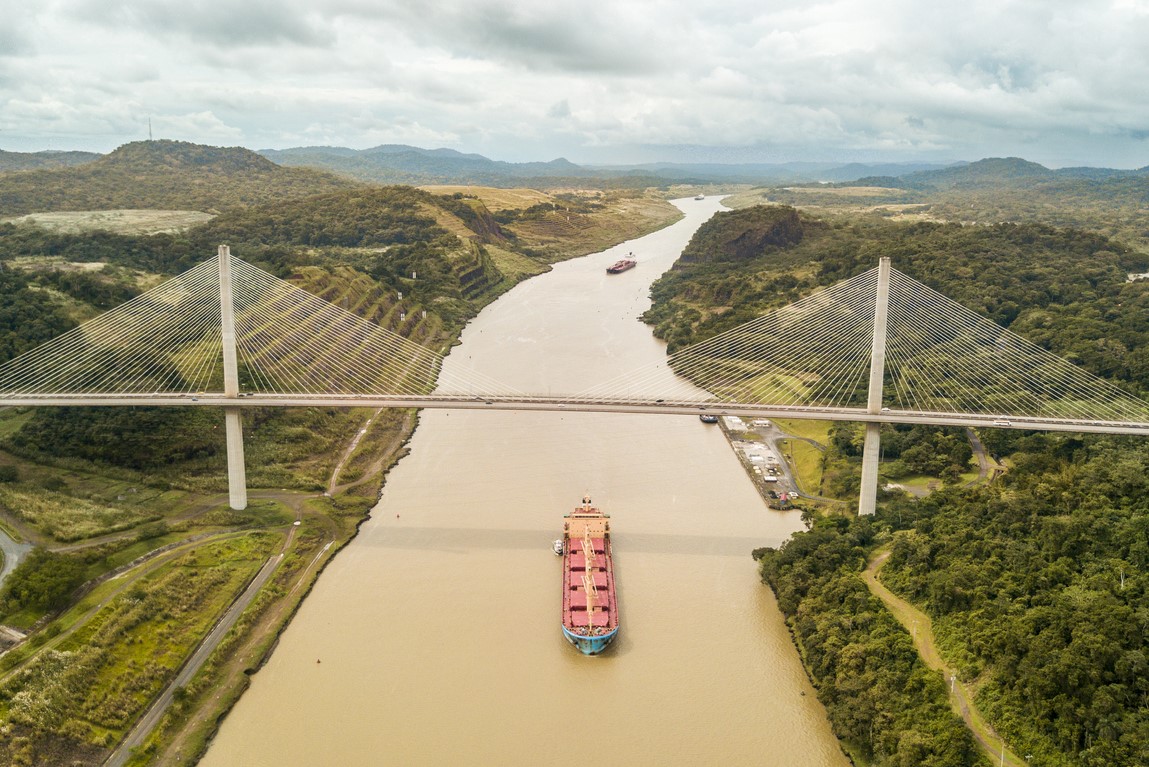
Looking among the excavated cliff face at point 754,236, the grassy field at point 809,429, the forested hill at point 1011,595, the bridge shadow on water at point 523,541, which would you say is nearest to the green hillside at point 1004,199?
the excavated cliff face at point 754,236

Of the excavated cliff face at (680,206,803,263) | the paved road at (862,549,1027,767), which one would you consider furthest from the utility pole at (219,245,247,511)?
the excavated cliff face at (680,206,803,263)

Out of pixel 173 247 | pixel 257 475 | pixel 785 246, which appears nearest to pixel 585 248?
pixel 785 246

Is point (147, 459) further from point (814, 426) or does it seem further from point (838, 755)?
point (814, 426)

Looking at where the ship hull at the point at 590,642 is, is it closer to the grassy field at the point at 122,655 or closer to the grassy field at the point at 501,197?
the grassy field at the point at 122,655

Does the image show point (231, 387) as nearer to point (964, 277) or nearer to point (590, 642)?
point (590, 642)

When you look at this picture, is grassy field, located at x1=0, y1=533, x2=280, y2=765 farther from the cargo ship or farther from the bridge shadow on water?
the cargo ship
